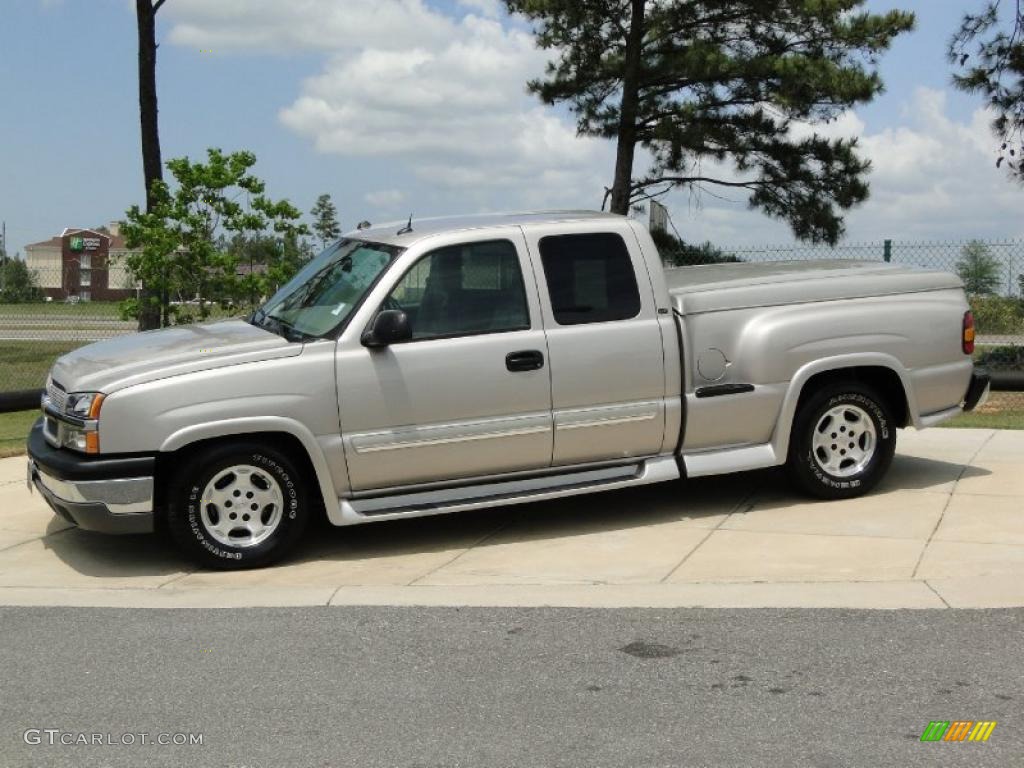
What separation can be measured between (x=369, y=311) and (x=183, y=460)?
1.31 m

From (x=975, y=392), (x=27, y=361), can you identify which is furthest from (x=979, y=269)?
(x=27, y=361)

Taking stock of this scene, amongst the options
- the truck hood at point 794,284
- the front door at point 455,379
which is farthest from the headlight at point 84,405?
the truck hood at point 794,284

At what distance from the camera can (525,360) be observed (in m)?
7.64

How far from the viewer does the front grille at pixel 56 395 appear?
24.1 ft

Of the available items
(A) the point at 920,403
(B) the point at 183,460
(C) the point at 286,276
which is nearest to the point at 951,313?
(A) the point at 920,403

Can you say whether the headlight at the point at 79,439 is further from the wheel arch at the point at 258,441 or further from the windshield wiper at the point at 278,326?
the windshield wiper at the point at 278,326

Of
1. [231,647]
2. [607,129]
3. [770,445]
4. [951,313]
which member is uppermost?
[607,129]

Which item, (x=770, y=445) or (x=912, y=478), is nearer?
(x=770, y=445)

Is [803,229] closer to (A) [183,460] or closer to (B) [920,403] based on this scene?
(B) [920,403]

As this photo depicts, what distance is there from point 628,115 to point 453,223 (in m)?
13.7

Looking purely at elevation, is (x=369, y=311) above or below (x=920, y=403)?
above

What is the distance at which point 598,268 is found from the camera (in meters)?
8.02

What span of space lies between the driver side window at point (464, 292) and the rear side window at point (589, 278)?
0.75ft

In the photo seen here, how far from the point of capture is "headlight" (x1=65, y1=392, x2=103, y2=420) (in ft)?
23.0
